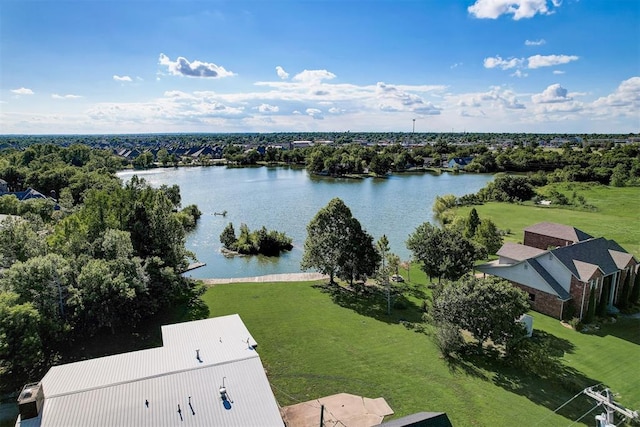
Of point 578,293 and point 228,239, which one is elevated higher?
point 578,293

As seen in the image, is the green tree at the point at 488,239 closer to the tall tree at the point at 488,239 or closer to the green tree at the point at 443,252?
the tall tree at the point at 488,239

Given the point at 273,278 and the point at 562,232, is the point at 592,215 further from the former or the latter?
the point at 273,278

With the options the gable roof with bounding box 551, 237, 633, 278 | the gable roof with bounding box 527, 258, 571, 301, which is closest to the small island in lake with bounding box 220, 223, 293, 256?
the gable roof with bounding box 527, 258, 571, 301

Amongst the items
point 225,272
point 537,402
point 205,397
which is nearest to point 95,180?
point 225,272

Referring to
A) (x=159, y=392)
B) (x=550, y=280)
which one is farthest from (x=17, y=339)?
(x=550, y=280)

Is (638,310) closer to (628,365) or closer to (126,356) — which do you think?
(628,365)

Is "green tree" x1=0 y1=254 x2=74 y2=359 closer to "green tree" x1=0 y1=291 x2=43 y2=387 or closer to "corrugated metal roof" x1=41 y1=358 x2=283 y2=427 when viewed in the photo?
"green tree" x1=0 y1=291 x2=43 y2=387
